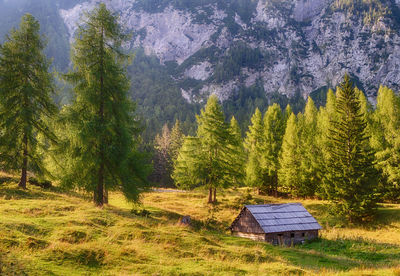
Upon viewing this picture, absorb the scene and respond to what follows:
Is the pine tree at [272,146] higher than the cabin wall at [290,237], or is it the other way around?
the pine tree at [272,146]

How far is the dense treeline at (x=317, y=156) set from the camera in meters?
31.8

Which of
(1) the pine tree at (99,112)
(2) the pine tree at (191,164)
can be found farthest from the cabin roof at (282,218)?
(1) the pine tree at (99,112)

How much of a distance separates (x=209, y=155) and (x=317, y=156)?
1694 cm

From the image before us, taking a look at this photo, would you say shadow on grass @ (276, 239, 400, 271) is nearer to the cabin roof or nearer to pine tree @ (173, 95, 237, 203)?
the cabin roof

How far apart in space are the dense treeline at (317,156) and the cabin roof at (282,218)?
6317mm

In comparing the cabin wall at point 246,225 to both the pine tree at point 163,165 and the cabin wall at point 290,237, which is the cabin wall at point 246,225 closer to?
the cabin wall at point 290,237

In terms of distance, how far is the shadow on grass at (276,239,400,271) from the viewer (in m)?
15.3

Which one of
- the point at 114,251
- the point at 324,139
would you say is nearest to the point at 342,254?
the point at 114,251

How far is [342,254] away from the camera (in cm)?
2092

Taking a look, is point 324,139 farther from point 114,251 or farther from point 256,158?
point 114,251

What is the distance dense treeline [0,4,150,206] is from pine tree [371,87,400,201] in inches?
1269

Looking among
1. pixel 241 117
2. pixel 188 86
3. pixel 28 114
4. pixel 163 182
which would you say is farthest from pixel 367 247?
pixel 188 86

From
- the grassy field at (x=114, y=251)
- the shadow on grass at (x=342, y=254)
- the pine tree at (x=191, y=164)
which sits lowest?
the shadow on grass at (x=342, y=254)

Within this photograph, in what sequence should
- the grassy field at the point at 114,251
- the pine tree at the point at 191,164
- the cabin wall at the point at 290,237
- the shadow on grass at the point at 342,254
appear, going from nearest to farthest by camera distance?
the grassy field at the point at 114,251, the shadow on grass at the point at 342,254, the cabin wall at the point at 290,237, the pine tree at the point at 191,164
